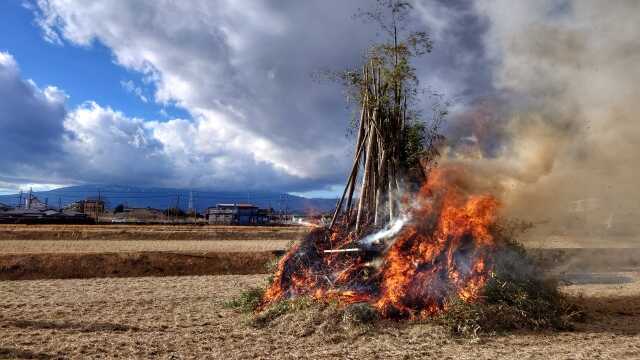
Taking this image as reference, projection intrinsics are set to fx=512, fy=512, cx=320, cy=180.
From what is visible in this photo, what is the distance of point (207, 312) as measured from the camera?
14.7 meters

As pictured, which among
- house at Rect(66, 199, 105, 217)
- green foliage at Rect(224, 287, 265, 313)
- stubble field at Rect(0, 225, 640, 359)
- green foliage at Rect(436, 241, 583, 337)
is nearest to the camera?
stubble field at Rect(0, 225, 640, 359)

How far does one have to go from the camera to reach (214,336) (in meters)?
11.7

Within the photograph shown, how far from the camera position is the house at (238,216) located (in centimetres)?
7881

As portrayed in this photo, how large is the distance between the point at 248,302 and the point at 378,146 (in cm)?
618

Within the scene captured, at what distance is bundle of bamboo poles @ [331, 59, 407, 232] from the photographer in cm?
1569

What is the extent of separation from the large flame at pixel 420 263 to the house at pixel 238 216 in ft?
211

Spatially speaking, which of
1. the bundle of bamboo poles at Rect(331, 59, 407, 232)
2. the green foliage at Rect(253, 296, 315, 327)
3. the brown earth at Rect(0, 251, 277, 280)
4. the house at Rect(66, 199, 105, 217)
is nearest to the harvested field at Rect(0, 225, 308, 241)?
the brown earth at Rect(0, 251, 277, 280)

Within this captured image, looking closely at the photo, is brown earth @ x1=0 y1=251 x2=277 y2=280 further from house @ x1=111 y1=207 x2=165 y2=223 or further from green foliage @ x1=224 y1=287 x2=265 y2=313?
house @ x1=111 y1=207 x2=165 y2=223

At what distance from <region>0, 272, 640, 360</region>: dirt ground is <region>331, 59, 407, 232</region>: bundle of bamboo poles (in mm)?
4486


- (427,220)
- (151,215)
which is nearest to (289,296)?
(427,220)

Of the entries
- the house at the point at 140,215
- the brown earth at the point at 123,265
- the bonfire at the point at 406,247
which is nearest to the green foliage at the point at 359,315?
the bonfire at the point at 406,247

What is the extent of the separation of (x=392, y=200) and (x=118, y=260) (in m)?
16.1

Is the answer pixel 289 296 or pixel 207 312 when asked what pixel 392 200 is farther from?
pixel 207 312

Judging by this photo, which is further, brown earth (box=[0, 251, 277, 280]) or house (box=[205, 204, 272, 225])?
house (box=[205, 204, 272, 225])
